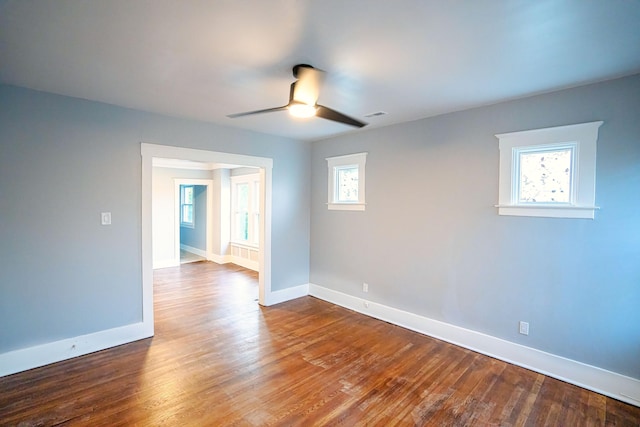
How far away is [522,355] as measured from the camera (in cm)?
304

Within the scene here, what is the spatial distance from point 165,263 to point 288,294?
163 inches

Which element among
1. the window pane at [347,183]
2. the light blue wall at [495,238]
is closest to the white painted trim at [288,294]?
the light blue wall at [495,238]

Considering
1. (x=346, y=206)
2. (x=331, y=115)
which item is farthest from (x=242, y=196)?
(x=331, y=115)

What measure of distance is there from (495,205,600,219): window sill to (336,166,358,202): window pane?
2.13m

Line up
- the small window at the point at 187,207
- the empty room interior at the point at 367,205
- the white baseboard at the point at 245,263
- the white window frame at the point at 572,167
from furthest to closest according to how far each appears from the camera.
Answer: the small window at the point at 187,207 < the white baseboard at the point at 245,263 < the white window frame at the point at 572,167 < the empty room interior at the point at 367,205

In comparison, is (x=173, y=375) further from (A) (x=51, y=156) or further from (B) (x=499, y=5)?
(B) (x=499, y=5)

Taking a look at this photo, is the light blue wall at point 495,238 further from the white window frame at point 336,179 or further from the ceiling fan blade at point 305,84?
the ceiling fan blade at point 305,84

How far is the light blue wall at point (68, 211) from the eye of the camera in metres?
2.82

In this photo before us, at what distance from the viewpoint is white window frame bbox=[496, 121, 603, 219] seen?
2654 millimetres

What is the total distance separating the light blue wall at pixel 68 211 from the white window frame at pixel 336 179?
84.9 inches

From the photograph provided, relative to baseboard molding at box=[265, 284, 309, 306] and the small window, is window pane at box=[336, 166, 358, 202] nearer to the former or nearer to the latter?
baseboard molding at box=[265, 284, 309, 306]

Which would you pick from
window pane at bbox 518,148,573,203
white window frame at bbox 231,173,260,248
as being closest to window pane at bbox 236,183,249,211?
white window frame at bbox 231,173,260,248

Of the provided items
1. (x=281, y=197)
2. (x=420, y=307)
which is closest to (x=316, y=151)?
(x=281, y=197)

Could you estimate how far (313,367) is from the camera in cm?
299
